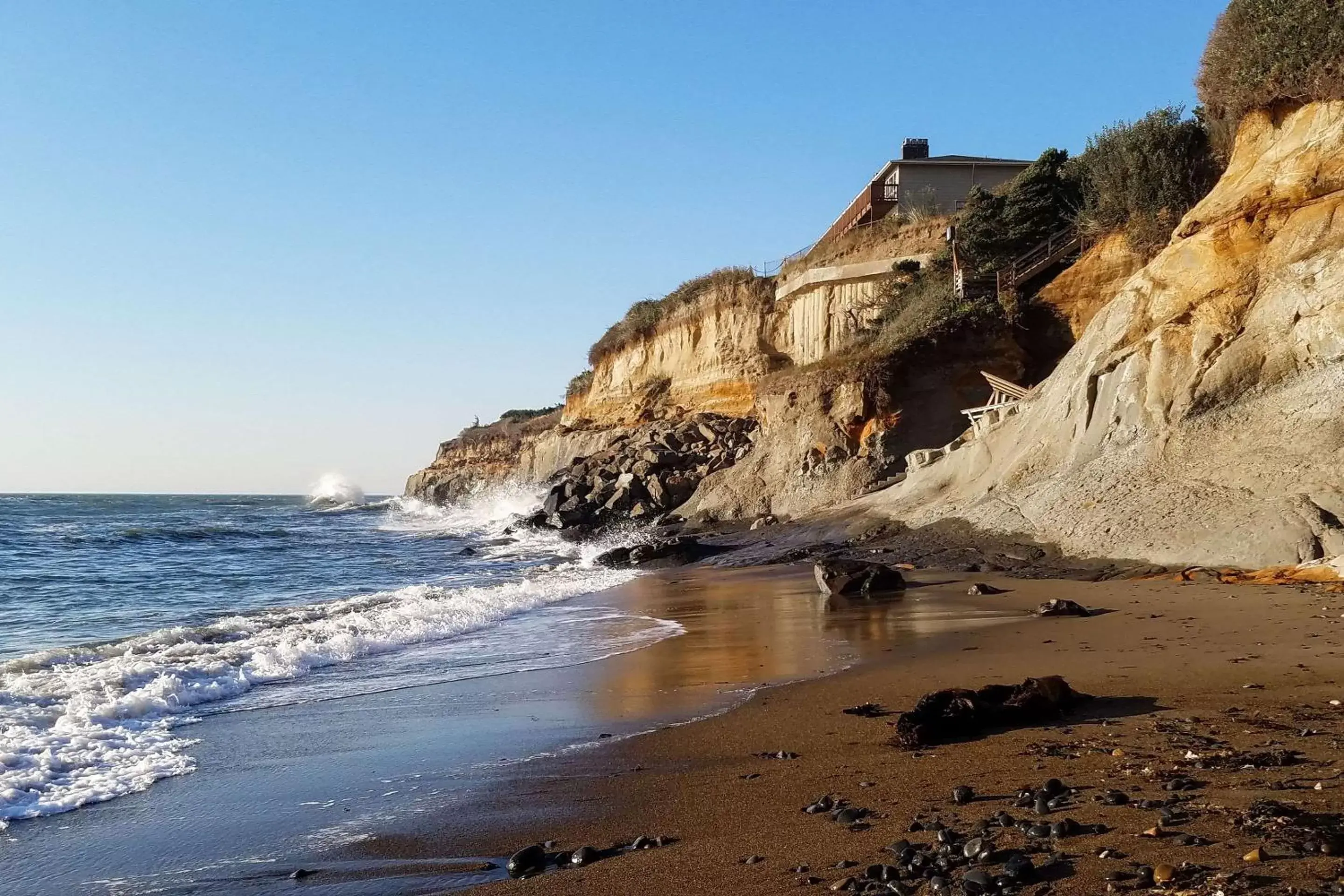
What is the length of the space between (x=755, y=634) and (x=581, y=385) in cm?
4345

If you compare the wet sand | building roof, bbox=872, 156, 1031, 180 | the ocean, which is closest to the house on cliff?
building roof, bbox=872, 156, 1031, 180

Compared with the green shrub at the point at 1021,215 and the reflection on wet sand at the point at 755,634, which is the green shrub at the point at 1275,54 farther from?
the reflection on wet sand at the point at 755,634

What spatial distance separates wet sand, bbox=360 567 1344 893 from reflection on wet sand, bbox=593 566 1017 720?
2.33ft

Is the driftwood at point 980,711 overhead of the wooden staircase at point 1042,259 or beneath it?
beneath

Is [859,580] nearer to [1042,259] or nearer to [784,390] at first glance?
[784,390]

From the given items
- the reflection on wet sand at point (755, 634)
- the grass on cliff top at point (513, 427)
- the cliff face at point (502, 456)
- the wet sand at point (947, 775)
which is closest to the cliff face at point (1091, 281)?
the reflection on wet sand at point (755, 634)

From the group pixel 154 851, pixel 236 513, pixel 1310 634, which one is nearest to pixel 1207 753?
pixel 1310 634

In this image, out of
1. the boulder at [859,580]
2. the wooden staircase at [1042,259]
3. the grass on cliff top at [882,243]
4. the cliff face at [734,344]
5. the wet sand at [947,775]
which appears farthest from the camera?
the cliff face at [734,344]

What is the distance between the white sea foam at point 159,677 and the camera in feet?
18.7

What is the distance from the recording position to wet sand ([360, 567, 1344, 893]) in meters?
3.59

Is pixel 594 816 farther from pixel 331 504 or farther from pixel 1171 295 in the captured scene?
pixel 331 504

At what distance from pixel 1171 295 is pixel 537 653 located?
1177cm

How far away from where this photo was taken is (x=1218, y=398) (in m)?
13.2

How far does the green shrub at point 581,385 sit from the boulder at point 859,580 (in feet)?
124
